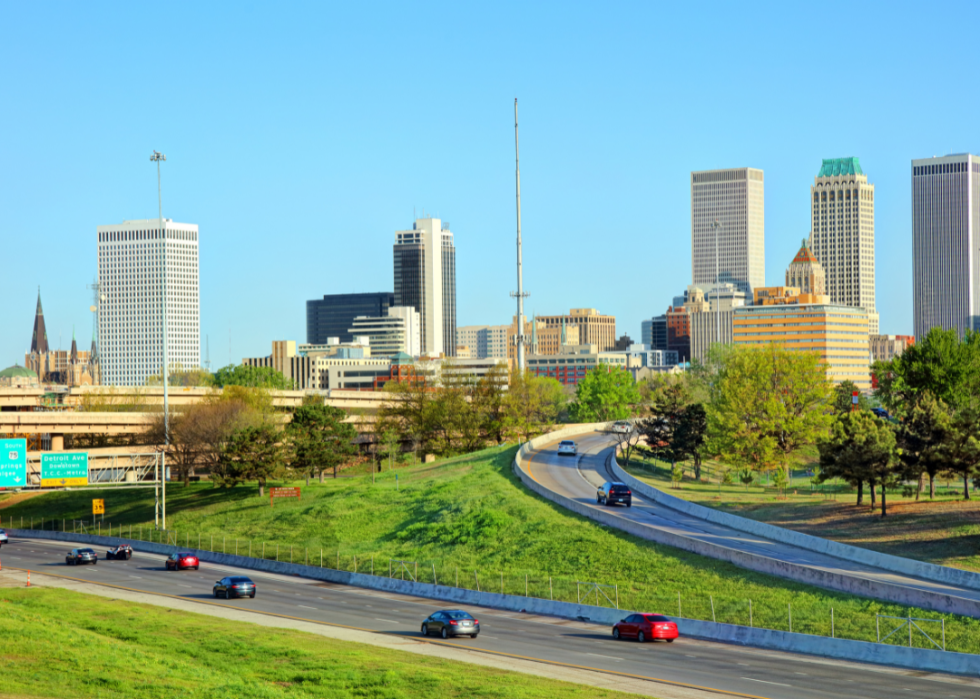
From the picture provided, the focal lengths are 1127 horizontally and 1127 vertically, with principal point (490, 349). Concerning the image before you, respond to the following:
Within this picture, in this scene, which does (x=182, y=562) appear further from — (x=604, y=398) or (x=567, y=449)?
(x=604, y=398)

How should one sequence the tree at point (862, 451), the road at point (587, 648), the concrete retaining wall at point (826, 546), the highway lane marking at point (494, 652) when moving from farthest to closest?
the tree at point (862, 451)
the concrete retaining wall at point (826, 546)
the road at point (587, 648)
the highway lane marking at point (494, 652)

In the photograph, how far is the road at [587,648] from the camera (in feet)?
131

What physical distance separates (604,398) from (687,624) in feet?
421

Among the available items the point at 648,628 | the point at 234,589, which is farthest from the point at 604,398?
the point at 648,628

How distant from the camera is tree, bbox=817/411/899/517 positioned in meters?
70.5

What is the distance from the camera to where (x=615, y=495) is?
81.8 meters

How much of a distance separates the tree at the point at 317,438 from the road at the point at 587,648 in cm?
3972

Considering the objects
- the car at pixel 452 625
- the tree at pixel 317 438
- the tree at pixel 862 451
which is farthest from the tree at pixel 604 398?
the car at pixel 452 625

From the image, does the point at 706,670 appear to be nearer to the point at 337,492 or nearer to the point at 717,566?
the point at 717,566

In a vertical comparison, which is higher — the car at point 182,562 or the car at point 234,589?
the car at point 234,589

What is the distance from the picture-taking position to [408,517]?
9125cm

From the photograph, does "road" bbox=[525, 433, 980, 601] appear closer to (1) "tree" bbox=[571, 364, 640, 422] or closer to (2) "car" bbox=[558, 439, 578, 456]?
(2) "car" bbox=[558, 439, 578, 456]

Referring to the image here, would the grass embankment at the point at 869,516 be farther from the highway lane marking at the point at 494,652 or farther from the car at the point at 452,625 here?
the car at the point at 452,625

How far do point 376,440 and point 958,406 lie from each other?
8490cm
